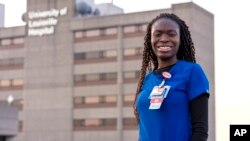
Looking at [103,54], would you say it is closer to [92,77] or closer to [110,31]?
[110,31]

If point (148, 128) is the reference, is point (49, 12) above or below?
above

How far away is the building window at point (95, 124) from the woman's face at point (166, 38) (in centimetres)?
7060

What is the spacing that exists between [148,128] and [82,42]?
73.8 metres

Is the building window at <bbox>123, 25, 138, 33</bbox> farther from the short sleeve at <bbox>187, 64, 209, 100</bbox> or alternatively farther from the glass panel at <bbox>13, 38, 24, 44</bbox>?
the short sleeve at <bbox>187, 64, 209, 100</bbox>

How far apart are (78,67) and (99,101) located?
5091 millimetres

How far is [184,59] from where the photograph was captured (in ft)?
9.68

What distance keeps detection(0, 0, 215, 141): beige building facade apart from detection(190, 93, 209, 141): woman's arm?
225 feet

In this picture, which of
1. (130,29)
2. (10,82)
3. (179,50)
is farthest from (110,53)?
(179,50)

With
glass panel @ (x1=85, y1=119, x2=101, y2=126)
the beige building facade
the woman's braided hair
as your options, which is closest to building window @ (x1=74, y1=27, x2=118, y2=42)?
the beige building facade

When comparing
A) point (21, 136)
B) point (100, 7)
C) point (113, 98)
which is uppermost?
point (100, 7)

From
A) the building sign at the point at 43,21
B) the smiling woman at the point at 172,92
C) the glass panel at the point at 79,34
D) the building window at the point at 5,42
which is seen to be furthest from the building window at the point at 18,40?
the smiling woman at the point at 172,92

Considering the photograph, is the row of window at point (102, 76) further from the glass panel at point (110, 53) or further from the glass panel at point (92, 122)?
the glass panel at point (92, 122)

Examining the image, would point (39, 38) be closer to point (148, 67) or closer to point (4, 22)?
point (4, 22)

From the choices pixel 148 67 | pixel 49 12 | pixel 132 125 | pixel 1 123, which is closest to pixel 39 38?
pixel 49 12
